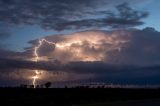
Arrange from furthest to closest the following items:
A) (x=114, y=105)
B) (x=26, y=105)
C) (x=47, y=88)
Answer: (x=47, y=88) < (x=26, y=105) < (x=114, y=105)

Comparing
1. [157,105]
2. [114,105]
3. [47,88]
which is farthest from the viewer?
[47,88]

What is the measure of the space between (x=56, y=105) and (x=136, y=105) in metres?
16.0

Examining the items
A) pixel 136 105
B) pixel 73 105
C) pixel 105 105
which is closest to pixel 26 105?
pixel 73 105

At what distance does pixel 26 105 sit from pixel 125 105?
69.2ft

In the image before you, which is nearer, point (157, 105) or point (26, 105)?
point (157, 105)

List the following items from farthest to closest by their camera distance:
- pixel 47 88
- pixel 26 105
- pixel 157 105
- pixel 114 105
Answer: pixel 47 88, pixel 26 105, pixel 114 105, pixel 157 105

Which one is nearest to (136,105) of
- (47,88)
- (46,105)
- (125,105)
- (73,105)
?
(125,105)

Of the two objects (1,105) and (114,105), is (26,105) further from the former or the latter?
(114,105)

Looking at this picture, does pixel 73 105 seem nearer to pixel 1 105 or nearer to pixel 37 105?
pixel 37 105

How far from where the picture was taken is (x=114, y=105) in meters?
84.9

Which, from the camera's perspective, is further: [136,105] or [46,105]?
[46,105]

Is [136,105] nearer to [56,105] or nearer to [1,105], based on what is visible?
[56,105]

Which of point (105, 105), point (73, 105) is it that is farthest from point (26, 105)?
point (105, 105)

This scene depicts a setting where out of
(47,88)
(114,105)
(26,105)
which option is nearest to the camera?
(114,105)
